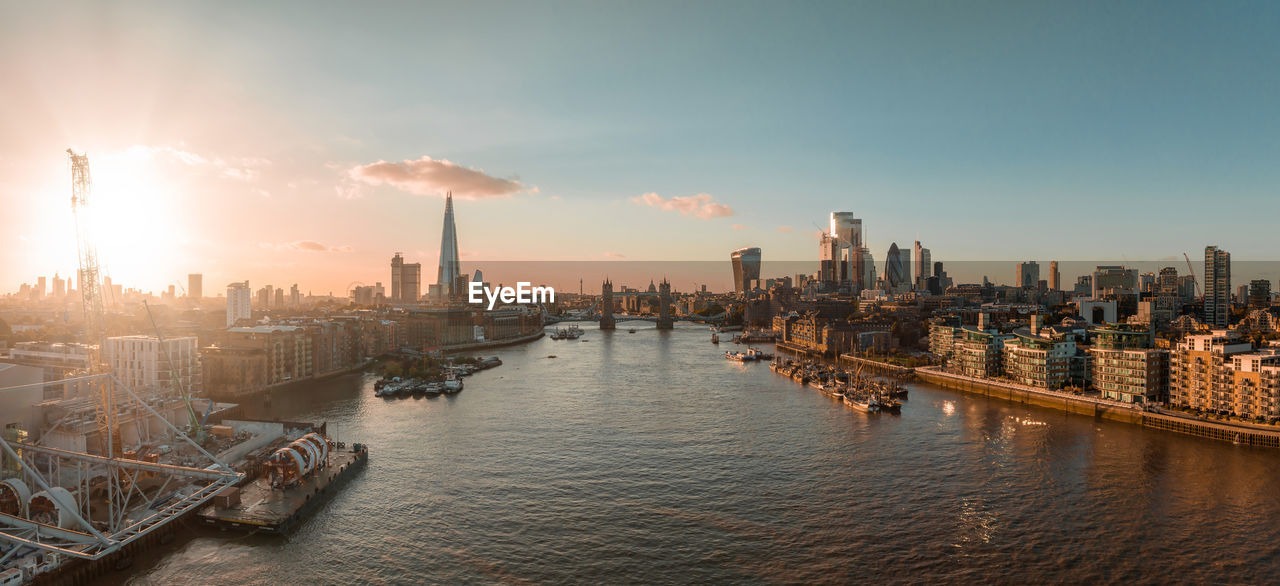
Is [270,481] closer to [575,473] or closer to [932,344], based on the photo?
[575,473]

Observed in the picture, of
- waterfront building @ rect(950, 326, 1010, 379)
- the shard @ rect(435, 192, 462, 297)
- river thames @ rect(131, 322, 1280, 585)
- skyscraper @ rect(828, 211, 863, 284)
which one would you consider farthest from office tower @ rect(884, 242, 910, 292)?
river thames @ rect(131, 322, 1280, 585)

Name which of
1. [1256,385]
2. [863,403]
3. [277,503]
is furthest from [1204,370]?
[277,503]

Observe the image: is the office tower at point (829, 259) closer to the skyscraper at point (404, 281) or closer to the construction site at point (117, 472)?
the skyscraper at point (404, 281)

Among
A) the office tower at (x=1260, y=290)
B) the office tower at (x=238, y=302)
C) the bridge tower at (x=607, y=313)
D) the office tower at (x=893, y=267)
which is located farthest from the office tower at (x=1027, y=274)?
the office tower at (x=238, y=302)

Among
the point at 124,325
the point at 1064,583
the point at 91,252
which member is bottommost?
the point at 1064,583

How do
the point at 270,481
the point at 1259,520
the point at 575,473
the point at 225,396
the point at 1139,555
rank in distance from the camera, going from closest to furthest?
the point at 1139,555 → the point at 1259,520 → the point at 270,481 → the point at 575,473 → the point at 225,396

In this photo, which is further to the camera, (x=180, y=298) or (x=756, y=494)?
(x=180, y=298)

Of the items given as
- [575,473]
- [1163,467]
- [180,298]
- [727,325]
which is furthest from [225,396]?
[180,298]
